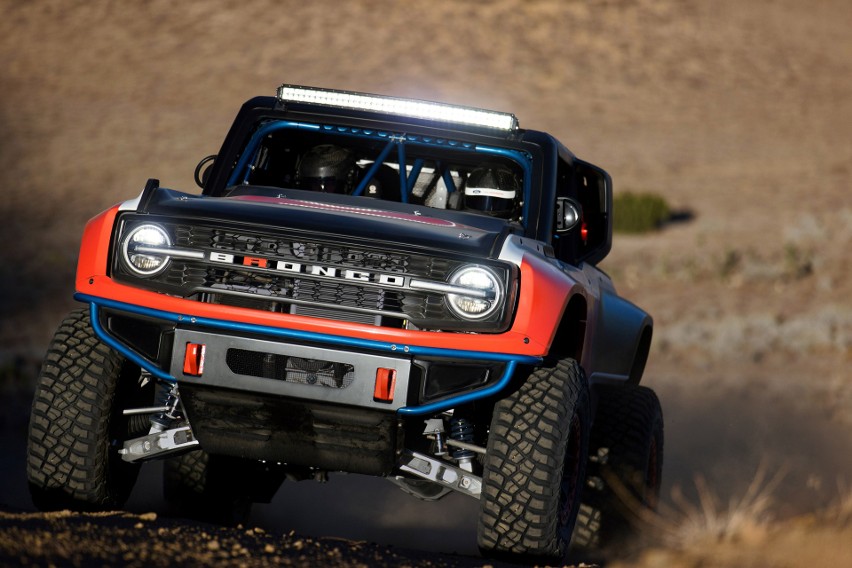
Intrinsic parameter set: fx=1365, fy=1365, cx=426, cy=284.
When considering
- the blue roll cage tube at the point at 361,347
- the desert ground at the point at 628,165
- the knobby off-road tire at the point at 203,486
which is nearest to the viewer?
the blue roll cage tube at the point at 361,347

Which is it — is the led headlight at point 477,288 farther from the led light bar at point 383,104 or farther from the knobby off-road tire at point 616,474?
the knobby off-road tire at point 616,474

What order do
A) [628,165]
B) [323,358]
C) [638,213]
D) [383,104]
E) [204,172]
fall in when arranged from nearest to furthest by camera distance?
[323,358]
[383,104]
[204,172]
[638,213]
[628,165]

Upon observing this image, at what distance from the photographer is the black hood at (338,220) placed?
5.23 metres

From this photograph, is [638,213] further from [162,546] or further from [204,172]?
[162,546]

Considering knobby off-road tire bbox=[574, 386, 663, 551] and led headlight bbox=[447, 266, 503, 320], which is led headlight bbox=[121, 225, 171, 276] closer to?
led headlight bbox=[447, 266, 503, 320]

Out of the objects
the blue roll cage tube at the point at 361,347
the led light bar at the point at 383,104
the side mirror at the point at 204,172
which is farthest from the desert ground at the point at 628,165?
the led light bar at the point at 383,104

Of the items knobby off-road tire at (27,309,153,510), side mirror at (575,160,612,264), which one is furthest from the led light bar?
knobby off-road tire at (27,309,153,510)

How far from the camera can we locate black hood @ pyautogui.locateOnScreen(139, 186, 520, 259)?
17.2 feet

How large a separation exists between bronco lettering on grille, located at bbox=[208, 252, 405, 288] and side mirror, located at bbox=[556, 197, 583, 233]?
62.9 inches

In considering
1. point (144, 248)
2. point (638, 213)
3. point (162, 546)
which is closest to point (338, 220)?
point (144, 248)

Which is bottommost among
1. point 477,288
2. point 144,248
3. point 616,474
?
point 616,474

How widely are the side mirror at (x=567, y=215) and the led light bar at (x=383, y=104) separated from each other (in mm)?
463

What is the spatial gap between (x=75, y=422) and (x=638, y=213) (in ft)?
76.3

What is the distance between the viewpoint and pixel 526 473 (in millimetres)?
5141
